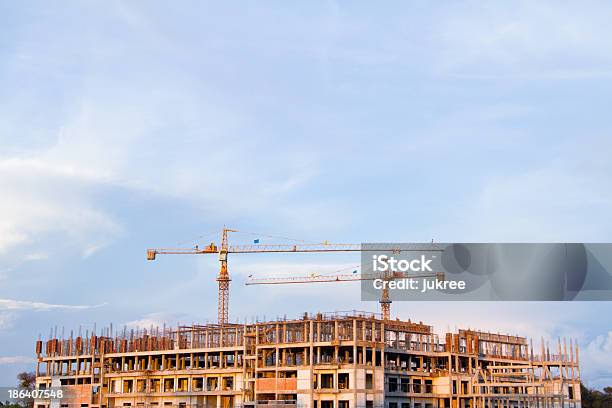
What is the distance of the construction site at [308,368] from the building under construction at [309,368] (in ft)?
0.54

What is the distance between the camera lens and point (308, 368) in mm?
108562

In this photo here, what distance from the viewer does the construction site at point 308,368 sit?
354 feet

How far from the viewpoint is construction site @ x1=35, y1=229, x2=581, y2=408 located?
107938 mm

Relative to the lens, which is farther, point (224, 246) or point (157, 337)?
point (224, 246)

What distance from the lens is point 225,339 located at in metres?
123

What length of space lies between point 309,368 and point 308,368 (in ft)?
0.61

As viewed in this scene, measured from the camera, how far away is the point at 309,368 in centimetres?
10844

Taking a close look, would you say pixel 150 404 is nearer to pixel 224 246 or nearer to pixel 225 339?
pixel 225 339

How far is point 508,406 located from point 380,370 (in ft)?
68.6

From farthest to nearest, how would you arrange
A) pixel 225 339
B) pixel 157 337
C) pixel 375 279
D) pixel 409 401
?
pixel 375 279 < pixel 157 337 < pixel 225 339 < pixel 409 401

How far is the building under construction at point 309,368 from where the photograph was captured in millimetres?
107875

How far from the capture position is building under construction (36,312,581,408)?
108 metres

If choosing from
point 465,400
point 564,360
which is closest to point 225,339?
point 465,400

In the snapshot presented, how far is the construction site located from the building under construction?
0.54 feet
